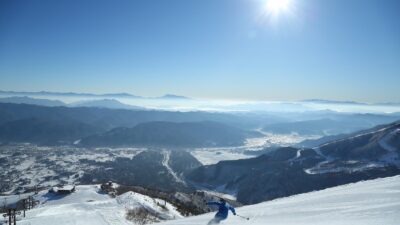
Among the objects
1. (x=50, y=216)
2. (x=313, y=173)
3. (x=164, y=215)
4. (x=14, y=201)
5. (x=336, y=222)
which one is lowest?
(x=313, y=173)

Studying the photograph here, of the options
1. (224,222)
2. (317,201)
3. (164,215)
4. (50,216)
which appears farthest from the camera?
(164,215)

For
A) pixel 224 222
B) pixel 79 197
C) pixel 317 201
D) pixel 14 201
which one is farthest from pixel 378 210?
pixel 14 201

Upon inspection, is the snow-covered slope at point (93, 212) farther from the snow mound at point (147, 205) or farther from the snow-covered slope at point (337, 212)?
the snow-covered slope at point (337, 212)

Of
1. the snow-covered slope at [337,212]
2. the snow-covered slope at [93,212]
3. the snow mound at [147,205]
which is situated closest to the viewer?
the snow-covered slope at [337,212]

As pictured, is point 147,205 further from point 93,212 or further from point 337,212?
point 337,212

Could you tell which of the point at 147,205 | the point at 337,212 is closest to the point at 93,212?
the point at 147,205

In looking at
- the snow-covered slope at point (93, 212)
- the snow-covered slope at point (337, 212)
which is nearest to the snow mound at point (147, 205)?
the snow-covered slope at point (93, 212)

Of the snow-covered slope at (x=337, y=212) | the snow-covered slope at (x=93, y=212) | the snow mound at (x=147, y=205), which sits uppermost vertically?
the snow-covered slope at (x=337, y=212)

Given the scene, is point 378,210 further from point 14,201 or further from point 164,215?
point 14,201

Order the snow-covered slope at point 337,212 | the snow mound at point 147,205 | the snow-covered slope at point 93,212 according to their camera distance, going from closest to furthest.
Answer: the snow-covered slope at point 337,212, the snow-covered slope at point 93,212, the snow mound at point 147,205

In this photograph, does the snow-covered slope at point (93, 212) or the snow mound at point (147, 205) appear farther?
the snow mound at point (147, 205)

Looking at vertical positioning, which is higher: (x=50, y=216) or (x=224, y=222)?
(x=224, y=222)
